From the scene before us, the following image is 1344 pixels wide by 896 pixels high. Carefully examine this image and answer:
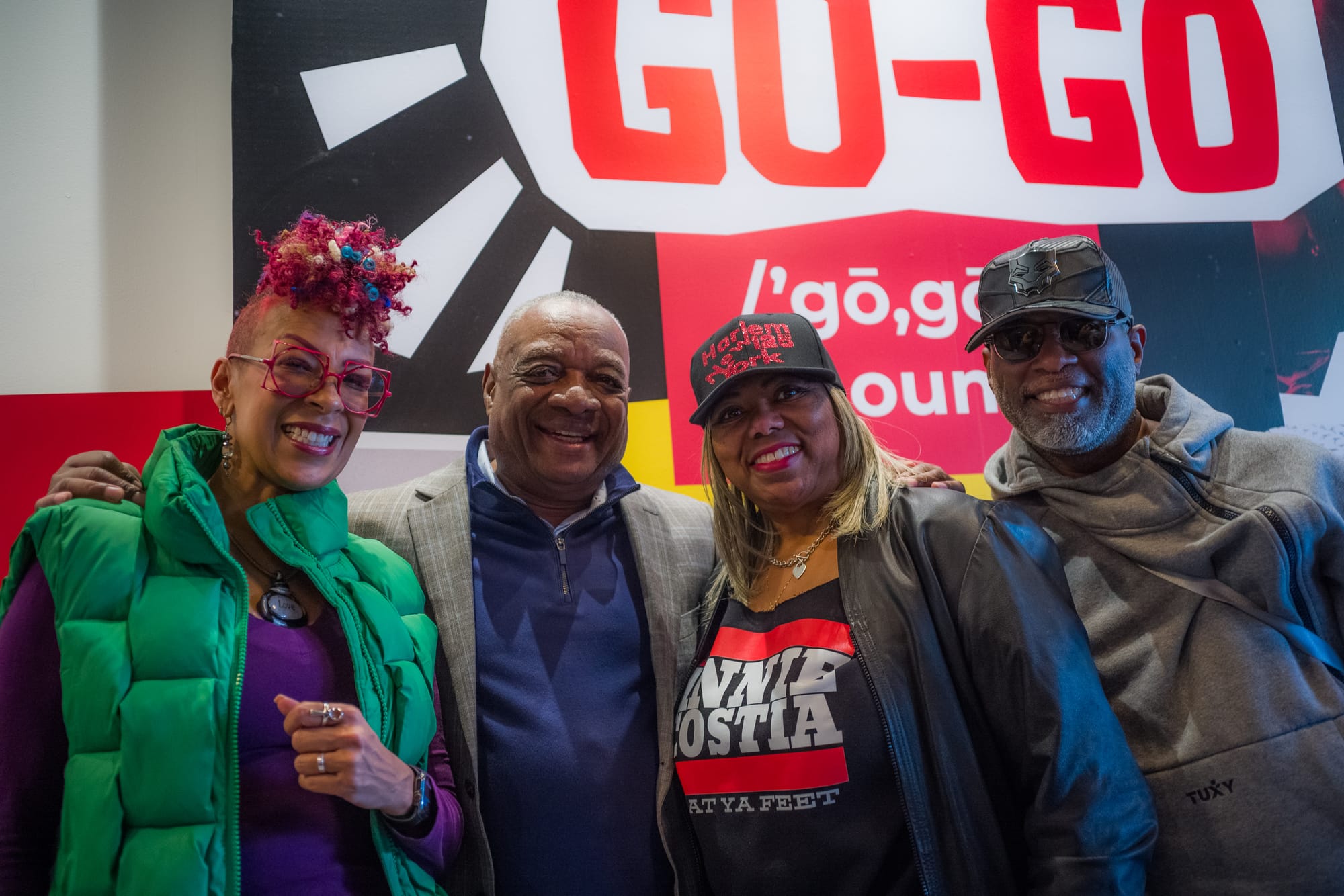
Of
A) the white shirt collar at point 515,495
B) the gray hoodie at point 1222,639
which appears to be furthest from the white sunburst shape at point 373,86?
the gray hoodie at point 1222,639

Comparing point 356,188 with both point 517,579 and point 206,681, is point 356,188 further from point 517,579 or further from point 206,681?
point 206,681

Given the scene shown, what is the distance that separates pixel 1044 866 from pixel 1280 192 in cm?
312

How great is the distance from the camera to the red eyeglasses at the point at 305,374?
167cm

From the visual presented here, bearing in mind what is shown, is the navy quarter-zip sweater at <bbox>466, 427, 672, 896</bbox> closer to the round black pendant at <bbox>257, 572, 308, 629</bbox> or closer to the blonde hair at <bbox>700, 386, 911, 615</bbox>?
the blonde hair at <bbox>700, 386, 911, 615</bbox>

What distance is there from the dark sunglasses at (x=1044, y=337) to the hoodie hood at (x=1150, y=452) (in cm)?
19

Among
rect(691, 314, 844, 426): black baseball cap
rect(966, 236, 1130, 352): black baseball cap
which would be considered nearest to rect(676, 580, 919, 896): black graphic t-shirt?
rect(691, 314, 844, 426): black baseball cap

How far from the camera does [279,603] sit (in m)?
1.62

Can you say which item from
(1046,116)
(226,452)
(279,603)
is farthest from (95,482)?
(1046,116)

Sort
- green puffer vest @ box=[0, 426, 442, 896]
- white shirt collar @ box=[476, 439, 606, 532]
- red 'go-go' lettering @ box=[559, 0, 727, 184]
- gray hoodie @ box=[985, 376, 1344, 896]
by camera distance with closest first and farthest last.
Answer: green puffer vest @ box=[0, 426, 442, 896], gray hoodie @ box=[985, 376, 1344, 896], white shirt collar @ box=[476, 439, 606, 532], red 'go-go' lettering @ box=[559, 0, 727, 184]

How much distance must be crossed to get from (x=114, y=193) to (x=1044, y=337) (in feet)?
9.09

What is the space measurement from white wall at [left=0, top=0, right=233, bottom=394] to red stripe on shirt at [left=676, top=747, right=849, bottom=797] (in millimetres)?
1971

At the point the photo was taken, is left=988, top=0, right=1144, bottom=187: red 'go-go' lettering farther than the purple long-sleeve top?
Yes

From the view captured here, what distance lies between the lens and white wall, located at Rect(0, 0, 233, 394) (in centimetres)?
265

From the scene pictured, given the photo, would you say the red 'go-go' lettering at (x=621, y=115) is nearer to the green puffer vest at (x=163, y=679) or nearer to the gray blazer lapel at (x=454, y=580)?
the gray blazer lapel at (x=454, y=580)
